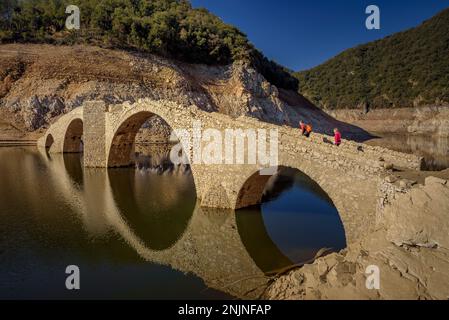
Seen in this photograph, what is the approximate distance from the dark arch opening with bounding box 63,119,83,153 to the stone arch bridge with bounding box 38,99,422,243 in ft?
28.1

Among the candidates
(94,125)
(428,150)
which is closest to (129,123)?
(94,125)

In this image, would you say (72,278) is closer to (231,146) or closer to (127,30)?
(231,146)

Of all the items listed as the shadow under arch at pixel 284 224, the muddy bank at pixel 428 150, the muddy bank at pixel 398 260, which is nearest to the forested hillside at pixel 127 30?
the muddy bank at pixel 428 150

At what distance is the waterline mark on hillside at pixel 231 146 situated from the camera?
10.8 m

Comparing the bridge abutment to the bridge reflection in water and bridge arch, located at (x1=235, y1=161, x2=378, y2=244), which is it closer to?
the bridge reflection in water

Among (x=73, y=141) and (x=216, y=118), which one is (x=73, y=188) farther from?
(x=73, y=141)

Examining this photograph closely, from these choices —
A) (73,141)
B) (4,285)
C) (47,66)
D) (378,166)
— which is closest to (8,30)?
(47,66)

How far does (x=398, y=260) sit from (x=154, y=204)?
35.6 feet

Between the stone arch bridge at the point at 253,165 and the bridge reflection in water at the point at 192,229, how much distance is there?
125 cm

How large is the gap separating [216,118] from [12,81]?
36160 mm

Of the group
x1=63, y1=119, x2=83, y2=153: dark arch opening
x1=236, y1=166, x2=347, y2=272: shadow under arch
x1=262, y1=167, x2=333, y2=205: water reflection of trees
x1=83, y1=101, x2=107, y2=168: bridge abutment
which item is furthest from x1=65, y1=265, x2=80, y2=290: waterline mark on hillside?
x1=63, y1=119, x2=83, y2=153: dark arch opening

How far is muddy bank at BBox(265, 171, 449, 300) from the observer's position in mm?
5453

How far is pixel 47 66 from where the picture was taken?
40.0 m

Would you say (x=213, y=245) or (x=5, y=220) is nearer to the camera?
(x=213, y=245)
